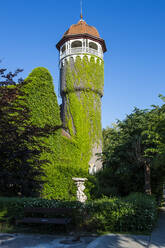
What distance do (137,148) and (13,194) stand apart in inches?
270

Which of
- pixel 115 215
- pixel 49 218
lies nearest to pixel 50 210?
pixel 49 218

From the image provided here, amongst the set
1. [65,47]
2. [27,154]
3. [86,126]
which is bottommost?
[27,154]

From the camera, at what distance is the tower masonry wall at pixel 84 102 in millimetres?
25172

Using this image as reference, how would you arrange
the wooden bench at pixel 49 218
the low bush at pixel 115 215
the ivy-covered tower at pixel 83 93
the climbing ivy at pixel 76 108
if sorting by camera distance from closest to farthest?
the wooden bench at pixel 49 218 → the low bush at pixel 115 215 → the climbing ivy at pixel 76 108 → the ivy-covered tower at pixel 83 93

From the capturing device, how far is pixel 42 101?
1639 cm

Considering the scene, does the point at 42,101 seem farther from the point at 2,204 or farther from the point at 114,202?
the point at 114,202

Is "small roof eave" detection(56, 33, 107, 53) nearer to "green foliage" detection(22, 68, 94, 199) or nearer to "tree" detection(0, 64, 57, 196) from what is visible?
"green foliage" detection(22, 68, 94, 199)

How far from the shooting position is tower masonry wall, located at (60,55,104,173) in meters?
25.2

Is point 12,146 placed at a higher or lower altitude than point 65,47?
lower

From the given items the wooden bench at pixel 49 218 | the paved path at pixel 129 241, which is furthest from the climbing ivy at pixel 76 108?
the paved path at pixel 129 241

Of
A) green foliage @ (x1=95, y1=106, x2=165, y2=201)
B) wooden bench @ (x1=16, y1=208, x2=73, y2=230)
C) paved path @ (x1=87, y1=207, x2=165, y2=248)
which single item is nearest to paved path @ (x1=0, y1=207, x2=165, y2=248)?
paved path @ (x1=87, y1=207, x2=165, y2=248)

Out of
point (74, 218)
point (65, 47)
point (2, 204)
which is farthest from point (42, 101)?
point (65, 47)

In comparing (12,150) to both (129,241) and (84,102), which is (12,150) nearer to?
(129,241)

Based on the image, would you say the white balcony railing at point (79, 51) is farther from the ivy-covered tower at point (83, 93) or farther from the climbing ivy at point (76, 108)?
the climbing ivy at point (76, 108)
